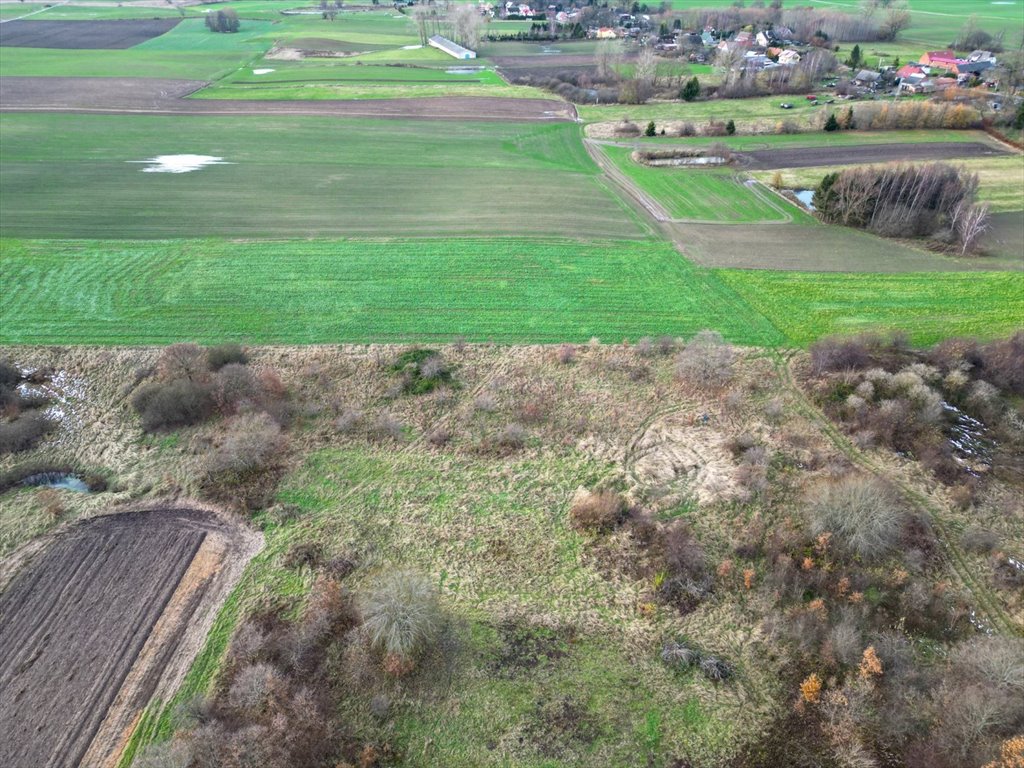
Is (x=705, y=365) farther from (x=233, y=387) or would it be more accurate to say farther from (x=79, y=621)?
(x=79, y=621)

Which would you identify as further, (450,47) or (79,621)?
(450,47)

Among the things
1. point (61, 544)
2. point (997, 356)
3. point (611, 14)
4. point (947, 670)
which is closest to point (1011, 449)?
point (997, 356)

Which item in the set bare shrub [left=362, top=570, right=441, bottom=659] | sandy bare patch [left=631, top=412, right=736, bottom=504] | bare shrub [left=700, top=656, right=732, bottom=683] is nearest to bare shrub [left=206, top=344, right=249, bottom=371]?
bare shrub [left=362, top=570, right=441, bottom=659]

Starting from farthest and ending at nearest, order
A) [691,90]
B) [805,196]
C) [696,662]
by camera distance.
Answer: [691,90]
[805,196]
[696,662]

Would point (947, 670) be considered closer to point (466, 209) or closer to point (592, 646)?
point (592, 646)

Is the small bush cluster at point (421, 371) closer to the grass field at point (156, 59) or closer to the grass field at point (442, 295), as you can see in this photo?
the grass field at point (442, 295)

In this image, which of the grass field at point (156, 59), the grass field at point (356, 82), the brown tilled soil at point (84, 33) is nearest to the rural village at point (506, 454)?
the grass field at point (356, 82)

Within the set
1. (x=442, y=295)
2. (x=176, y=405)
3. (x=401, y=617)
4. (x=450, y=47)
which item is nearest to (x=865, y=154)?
(x=442, y=295)
